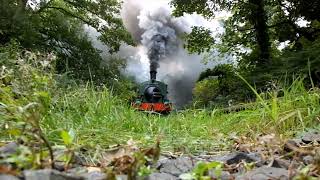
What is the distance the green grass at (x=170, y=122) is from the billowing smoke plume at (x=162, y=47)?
14656 mm

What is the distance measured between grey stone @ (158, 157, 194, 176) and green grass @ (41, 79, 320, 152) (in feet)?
1.28

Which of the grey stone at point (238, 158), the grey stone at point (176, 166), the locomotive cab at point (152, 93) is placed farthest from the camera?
the locomotive cab at point (152, 93)

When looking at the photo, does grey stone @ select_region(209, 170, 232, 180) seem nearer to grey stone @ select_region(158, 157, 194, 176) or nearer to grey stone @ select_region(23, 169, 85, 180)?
grey stone @ select_region(158, 157, 194, 176)

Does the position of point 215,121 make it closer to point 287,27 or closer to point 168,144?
point 168,144

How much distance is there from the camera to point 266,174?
5.94 feet

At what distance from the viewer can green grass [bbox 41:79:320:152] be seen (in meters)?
2.73

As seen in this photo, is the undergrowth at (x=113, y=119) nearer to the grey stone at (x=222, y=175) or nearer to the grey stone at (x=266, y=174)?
the grey stone at (x=222, y=175)

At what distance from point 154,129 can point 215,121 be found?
3.55 feet

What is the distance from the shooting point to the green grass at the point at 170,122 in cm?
273

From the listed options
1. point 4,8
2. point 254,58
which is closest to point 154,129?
point 4,8

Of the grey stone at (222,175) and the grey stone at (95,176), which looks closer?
the grey stone at (95,176)

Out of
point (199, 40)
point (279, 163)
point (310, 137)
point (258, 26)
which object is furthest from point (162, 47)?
point (279, 163)

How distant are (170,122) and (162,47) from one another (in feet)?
54.5

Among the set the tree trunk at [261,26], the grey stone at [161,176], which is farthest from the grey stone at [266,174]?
the tree trunk at [261,26]
